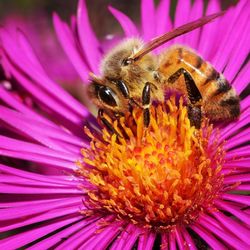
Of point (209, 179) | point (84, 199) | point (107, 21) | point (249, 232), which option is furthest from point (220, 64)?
point (107, 21)

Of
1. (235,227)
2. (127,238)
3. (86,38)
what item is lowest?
(235,227)

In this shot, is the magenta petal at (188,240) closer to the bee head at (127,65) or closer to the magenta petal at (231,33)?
the bee head at (127,65)

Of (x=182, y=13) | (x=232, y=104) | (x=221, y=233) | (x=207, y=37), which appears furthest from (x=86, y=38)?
(x=221, y=233)

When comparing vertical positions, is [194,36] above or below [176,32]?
above

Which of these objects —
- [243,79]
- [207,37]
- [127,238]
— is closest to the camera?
[127,238]

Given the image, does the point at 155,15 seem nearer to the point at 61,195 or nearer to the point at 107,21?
the point at 61,195

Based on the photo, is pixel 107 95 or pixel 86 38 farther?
pixel 86 38

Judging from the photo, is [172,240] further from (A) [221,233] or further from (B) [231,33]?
(B) [231,33]

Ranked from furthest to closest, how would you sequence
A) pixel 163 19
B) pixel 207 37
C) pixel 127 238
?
pixel 163 19 → pixel 207 37 → pixel 127 238
